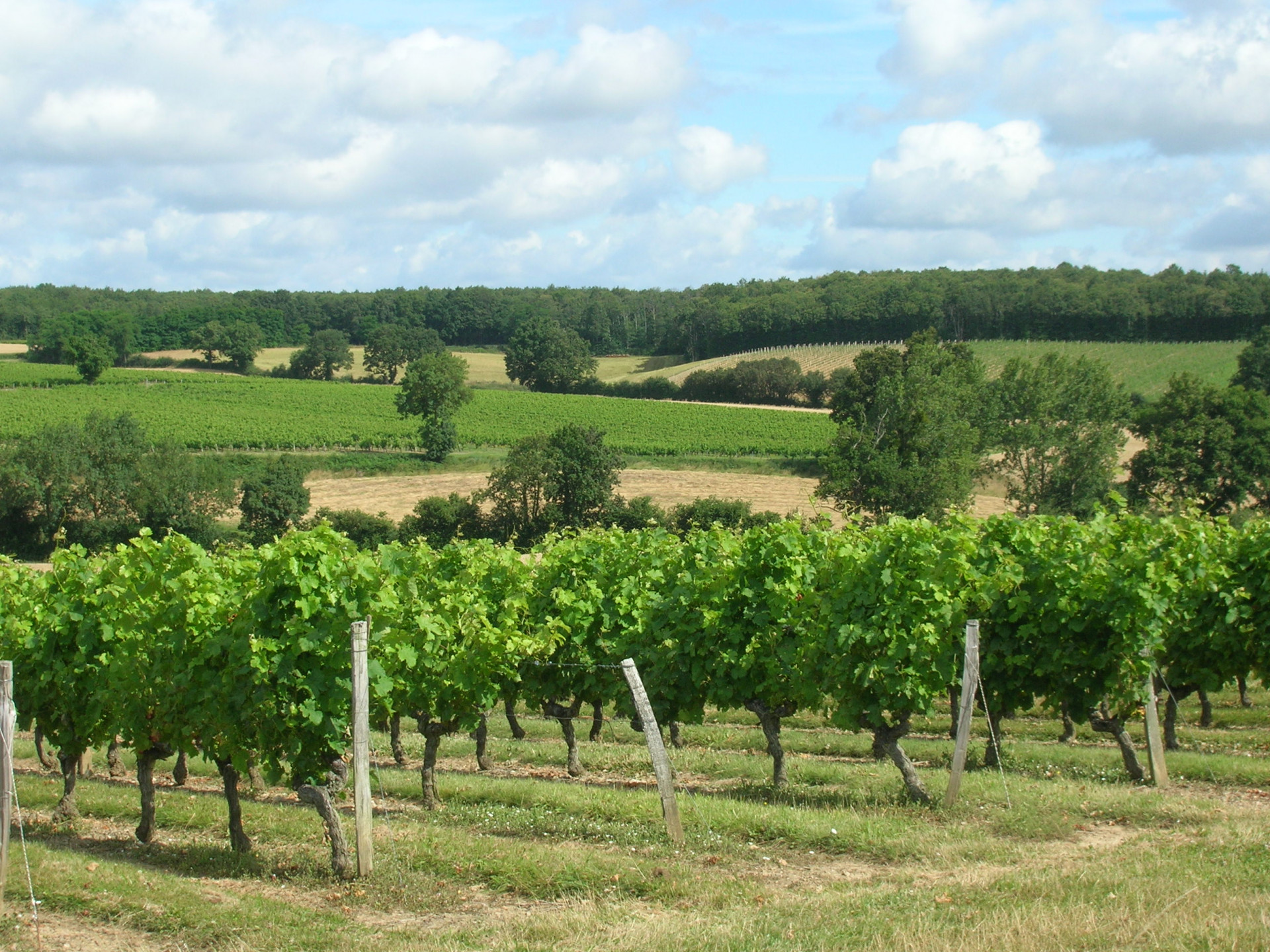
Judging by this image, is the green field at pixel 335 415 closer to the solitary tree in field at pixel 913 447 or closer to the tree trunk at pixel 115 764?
the solitary tree in field at pixel 913 447

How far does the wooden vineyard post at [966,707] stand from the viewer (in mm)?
9852

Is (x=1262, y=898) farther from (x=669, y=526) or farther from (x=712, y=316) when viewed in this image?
(x=712, y=316)

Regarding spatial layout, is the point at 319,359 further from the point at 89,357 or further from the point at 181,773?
the point at 181,773

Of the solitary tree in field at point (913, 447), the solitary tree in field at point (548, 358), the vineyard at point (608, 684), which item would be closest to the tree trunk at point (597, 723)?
the vineyard at point (608, 684)

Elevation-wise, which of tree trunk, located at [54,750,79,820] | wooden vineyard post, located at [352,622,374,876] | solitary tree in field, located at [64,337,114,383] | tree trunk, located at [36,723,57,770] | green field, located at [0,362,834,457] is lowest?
tree trunk, located at [36,723,57,770]

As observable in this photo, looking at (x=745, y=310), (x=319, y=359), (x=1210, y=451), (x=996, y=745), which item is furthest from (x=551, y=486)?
(x=745, y=310)

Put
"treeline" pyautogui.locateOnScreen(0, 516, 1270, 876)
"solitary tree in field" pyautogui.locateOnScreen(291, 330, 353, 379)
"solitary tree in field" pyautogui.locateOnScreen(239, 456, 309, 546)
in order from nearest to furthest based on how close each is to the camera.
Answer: "treeline" pyautogui.locateOnScreen(0, 516, 1270, 876), "solitary tree in field" pyautogui.locateOnScreen(239, 456, 309, 546), "solitary tree in field" pyautogui.locateOnScreen(291, 330, 353, 379)

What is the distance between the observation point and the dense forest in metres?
96.4

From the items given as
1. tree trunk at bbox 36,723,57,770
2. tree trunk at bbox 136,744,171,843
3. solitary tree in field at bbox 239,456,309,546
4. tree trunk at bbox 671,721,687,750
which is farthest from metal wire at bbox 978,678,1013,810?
solitary tree in field at bbox 239,456,309,546

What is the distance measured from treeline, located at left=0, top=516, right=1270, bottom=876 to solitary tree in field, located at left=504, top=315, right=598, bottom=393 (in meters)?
88.7

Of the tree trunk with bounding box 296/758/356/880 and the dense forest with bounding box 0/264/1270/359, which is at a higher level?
the dense forest with bounding box 0/264/1270/359

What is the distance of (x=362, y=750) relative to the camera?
812 cm

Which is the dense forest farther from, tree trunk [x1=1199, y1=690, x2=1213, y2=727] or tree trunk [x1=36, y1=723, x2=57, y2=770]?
tree trunk [x1=36, y1=723, x2=57, y2=770]

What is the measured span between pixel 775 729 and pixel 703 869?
409 cm
